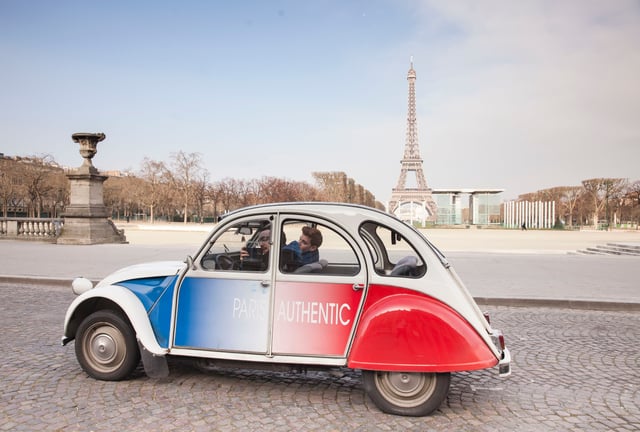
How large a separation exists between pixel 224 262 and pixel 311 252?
2.44 feet

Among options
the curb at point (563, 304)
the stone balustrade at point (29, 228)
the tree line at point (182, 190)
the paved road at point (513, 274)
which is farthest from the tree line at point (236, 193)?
the curb at point (563, 304)

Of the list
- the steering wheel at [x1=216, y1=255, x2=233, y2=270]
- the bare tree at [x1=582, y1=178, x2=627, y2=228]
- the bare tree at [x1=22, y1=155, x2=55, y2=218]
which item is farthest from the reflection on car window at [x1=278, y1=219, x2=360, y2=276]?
the bare tree at [x1=582, y1=178, x2=627, y2=228]

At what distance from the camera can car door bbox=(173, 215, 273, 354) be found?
12.9ft

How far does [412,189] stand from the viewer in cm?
9119

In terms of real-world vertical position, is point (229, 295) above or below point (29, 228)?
below

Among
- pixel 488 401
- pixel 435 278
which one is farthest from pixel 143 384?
pixel 488 401

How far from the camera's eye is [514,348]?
5695mm

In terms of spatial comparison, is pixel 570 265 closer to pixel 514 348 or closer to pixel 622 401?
pixel 514 348

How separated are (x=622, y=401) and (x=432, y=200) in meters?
87.7

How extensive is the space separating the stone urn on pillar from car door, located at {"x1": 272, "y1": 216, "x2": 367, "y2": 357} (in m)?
19.3

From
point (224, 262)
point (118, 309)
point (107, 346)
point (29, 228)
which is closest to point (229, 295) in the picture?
point (224, 262)

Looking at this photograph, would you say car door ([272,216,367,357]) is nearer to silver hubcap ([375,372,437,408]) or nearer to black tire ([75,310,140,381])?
silver hubcap ([375,372,437,408])

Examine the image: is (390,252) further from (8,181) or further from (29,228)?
(8,181)

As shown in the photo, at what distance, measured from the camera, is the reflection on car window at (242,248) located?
4.06 m
